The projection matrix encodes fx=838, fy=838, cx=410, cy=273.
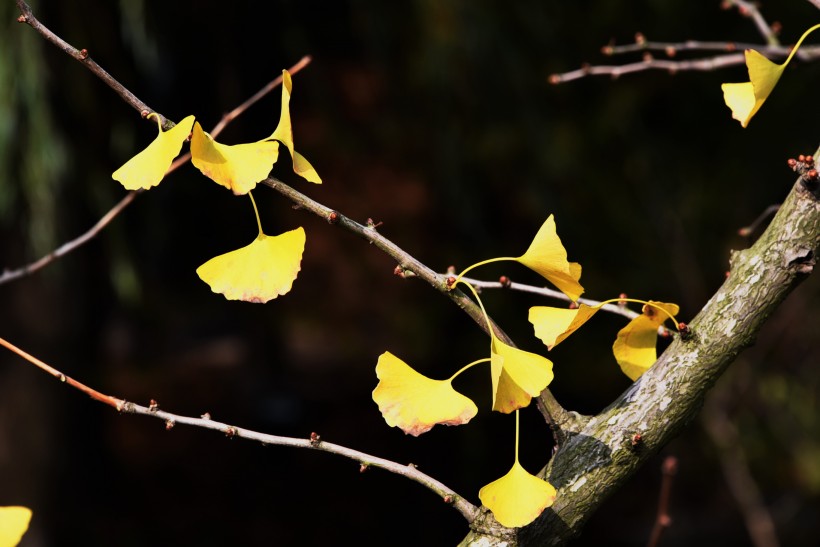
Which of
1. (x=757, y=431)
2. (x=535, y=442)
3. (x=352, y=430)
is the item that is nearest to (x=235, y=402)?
(x=352, y=430)

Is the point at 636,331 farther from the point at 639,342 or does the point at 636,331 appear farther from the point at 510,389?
the point at 510,389

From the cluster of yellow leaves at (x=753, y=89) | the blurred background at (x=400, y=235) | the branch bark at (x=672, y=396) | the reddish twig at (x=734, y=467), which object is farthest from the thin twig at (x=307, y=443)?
the reddish twig at (x=734, y=467)

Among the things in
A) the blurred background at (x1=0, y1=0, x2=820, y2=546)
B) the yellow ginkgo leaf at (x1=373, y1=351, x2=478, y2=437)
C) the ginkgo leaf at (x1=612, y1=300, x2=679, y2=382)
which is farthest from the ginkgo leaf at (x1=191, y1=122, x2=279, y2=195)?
the blurred background at (x1=0, y1=0, x2=820, y2=546)

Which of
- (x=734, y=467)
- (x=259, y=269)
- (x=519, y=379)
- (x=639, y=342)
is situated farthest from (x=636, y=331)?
(x=734, y=467)

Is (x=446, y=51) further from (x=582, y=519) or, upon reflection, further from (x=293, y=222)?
(x=293, y=222)

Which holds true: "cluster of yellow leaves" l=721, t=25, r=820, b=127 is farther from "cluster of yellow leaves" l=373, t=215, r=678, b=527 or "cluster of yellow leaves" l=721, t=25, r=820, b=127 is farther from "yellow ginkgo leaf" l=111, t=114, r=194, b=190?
"yellow ginkgo leaf" l=111, t=114, r=194, b=190

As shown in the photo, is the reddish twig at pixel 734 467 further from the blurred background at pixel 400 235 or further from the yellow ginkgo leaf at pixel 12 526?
the yellow ginkgo leaf at pixel 12 526
